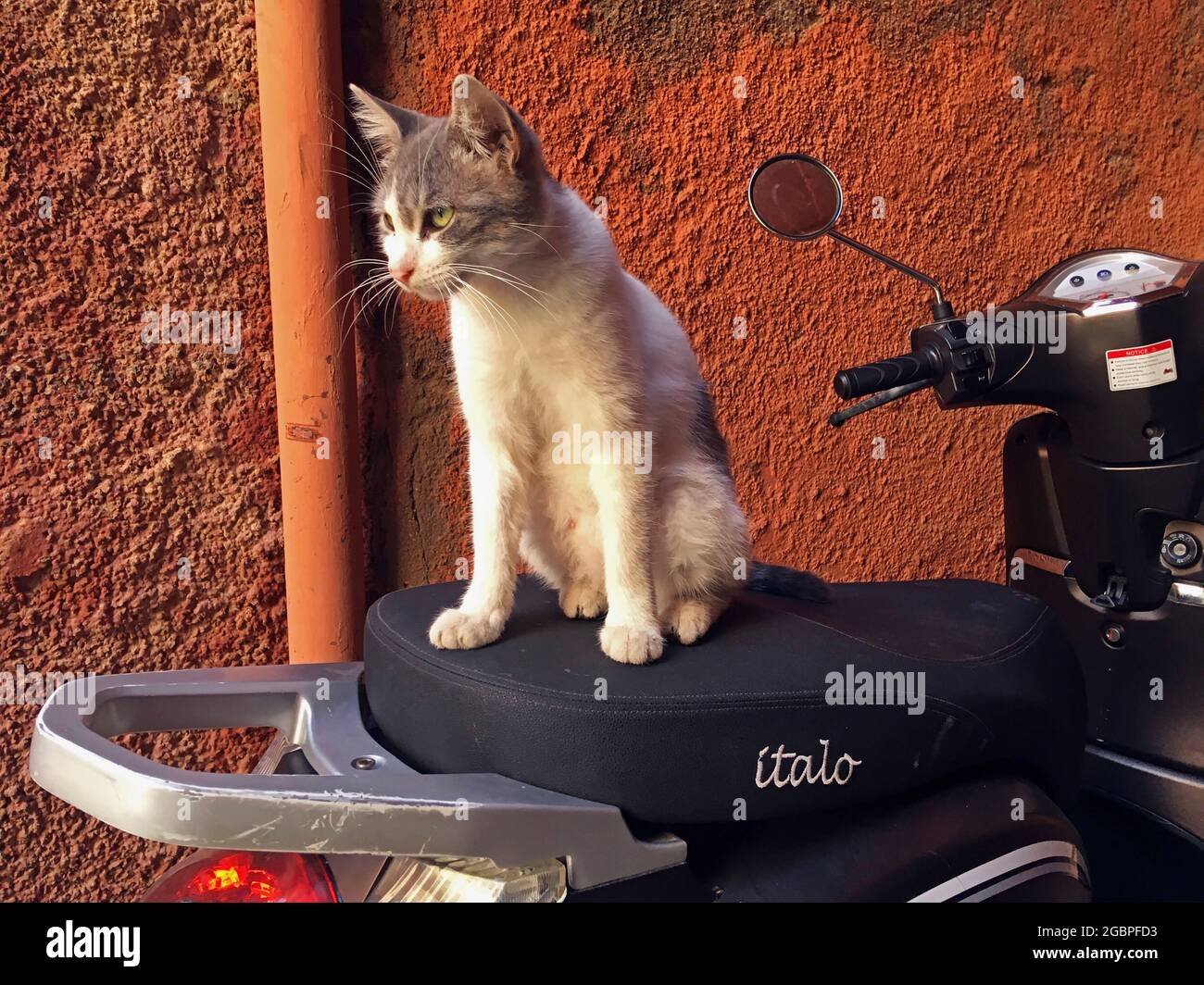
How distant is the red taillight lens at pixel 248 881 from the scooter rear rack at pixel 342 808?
7 centimetres

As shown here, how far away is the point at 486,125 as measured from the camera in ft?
4.35

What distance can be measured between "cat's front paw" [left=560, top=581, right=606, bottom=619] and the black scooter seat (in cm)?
11

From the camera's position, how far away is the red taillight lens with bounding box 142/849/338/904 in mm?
994

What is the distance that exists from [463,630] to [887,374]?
2.47 ft

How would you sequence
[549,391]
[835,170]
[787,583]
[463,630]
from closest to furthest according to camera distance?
[463,630] → [549,391] → [787,583] → [835,170]

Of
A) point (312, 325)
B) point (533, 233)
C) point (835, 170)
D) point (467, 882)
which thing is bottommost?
point (467, 882)

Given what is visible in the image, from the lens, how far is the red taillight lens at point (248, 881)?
3.26ft

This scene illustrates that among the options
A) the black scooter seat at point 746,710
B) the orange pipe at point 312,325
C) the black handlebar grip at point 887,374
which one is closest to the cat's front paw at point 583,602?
the black scooter seat at point 746,710

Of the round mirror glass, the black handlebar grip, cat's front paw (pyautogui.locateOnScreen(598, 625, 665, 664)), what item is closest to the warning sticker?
the black handlebar grip

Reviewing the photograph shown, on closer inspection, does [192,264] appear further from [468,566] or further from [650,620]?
→ [650,620]

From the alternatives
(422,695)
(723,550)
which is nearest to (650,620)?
(723,550)

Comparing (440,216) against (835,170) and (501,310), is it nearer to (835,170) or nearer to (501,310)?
(501,310)

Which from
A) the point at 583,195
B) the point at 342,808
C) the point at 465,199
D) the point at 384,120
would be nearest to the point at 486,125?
the point at 465,199
